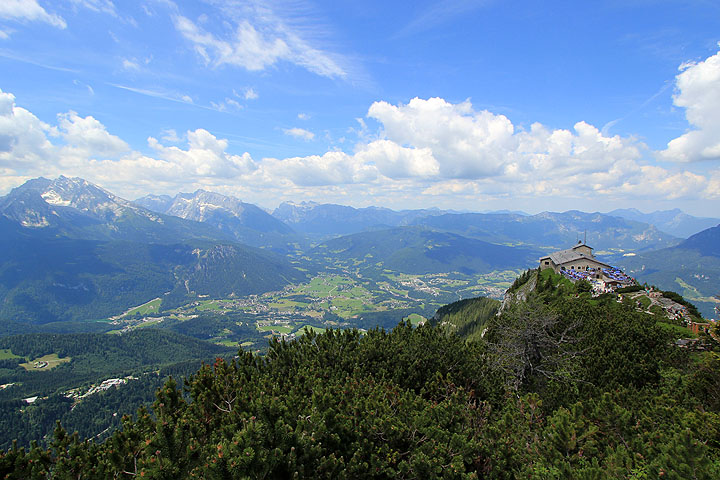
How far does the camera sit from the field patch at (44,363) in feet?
516

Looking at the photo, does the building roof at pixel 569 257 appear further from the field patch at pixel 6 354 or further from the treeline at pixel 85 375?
the field patch at pixel 6 354

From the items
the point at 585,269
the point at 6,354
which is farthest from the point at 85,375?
the point at 585,269

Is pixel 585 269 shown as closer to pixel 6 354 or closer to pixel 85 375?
pixel 85 375

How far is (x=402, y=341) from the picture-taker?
22.5m

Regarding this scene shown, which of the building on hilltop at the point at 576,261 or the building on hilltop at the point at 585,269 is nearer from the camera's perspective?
the building on hilltop at the point at 585,269

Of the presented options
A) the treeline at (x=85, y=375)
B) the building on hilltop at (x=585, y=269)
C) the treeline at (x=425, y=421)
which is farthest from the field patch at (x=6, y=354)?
the building on hilltop at (x=585, y=269)

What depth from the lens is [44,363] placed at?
162500 millimetres

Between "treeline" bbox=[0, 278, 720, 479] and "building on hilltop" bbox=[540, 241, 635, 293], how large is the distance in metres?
35.2

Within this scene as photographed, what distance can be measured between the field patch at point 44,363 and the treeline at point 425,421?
215163 mm

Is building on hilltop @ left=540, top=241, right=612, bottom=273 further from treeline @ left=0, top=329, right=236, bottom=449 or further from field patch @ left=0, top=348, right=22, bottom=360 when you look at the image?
field patch @ left=0, top=348, right=22, bottom=360

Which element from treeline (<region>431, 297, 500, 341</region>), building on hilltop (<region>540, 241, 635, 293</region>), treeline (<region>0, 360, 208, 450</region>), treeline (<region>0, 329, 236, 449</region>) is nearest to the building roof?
building on hilltop (<region>540, 241, 635, 293</region>)

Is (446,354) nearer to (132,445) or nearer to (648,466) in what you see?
(648,466)

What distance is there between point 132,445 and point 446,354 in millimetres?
17692

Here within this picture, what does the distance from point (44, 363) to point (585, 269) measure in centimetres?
24329
